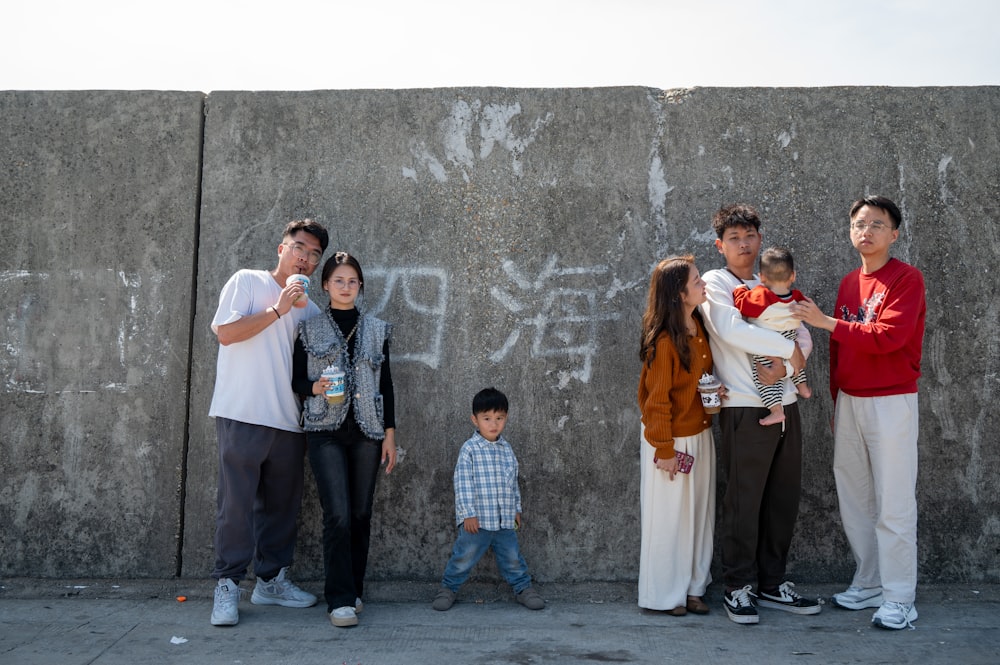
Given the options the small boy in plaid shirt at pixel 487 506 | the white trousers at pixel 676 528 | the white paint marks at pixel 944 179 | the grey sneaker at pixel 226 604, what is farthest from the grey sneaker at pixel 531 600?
the white paint marks at pixel 944 179

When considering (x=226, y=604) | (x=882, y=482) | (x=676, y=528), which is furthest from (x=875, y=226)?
(x=226, y=604)

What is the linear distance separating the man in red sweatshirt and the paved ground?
0.23 meters

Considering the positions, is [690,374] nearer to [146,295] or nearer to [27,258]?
[146,295]

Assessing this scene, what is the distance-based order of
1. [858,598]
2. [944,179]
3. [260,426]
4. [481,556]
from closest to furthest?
[260,426]
[858,598]
[481,556]
[944,179]

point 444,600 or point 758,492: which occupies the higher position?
point 758,492

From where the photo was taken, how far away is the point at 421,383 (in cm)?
461

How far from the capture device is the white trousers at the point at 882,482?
4004 millimetres

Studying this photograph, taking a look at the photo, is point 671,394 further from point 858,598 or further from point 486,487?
point 858,598

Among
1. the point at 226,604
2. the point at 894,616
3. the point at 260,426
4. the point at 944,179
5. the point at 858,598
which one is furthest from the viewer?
the point at 944,179

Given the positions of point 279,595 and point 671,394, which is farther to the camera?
point 279,595

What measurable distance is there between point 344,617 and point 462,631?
1.81 feet

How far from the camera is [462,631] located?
3.96m

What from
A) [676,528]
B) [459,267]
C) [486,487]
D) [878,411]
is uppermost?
[459,267]

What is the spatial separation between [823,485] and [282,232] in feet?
10.5
